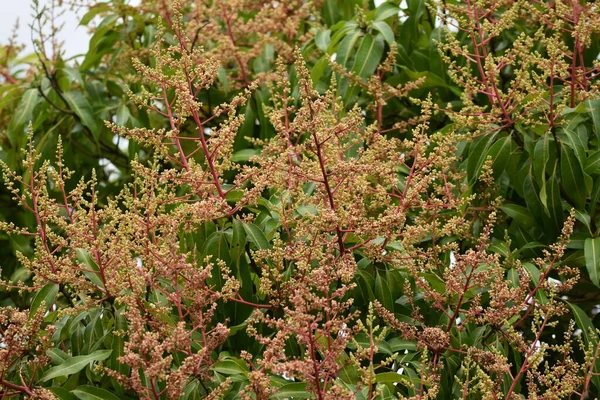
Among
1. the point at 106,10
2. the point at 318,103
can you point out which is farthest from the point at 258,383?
the point at 106,10

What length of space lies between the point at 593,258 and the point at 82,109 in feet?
6.78

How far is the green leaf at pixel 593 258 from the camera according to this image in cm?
251

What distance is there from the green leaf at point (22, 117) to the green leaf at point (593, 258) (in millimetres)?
2128

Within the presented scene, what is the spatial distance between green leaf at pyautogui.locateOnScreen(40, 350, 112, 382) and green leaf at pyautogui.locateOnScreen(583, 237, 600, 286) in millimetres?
1222

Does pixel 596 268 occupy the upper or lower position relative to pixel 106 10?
lower

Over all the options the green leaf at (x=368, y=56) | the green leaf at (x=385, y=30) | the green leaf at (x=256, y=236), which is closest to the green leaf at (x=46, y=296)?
the green leaf at (x=256, y=236)

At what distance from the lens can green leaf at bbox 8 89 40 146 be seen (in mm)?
3725

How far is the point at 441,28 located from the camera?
3.43 meters

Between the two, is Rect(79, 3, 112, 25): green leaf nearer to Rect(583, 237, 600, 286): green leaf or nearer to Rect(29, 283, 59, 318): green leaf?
Rect(29, 283, 59, 318): green leaf

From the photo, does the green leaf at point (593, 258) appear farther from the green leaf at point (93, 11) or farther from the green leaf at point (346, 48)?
the green leaf at point (93, 11)

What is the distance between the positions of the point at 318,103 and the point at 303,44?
1656mm

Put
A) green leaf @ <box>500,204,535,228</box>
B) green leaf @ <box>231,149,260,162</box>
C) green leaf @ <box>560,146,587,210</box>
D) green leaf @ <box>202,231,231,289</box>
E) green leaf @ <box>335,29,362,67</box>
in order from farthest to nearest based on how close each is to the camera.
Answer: green leaf @ <box>335,29,362,67</box> < green leaf @ <box>231,149,260,162</box> < green leaf @ <box>500,204,535,228</box> < green leaf @ <box>560,146,587,210</box> < green leaf @ <box>202,231,231,289</box>

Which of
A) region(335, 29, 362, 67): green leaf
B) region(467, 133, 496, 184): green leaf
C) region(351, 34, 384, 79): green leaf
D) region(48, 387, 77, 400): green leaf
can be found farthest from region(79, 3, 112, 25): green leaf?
region(48, 387, 77, 400): green leaf

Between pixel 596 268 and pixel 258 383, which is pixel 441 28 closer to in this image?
pixel 596 268
